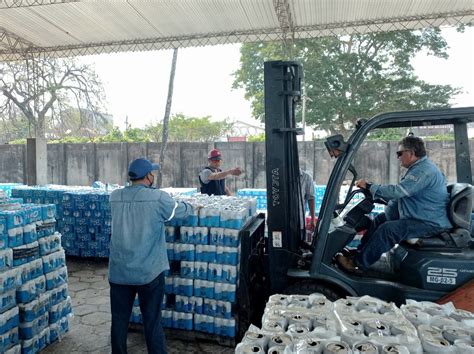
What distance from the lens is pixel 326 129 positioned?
73.6 feet

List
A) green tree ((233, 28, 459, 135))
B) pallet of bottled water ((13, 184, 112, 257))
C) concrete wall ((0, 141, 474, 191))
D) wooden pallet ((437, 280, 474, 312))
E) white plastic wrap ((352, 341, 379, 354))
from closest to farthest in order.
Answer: white plastic wrap ((352, 341, 379, 354)) → wooden pallet ((437, 280, 474, 312)) → pallet of bottled water ((13, 184, 112, 257)) → concrete wall ((0, 141, 474, 191)) → green tree ((233, 28, 459, 135))

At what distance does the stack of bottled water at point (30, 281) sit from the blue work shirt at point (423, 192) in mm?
3697

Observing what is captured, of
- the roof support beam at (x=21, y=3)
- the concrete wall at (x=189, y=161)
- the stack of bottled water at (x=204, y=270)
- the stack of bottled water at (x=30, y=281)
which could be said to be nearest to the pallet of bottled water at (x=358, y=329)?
the stack of bottled water at (x=204, y=270)

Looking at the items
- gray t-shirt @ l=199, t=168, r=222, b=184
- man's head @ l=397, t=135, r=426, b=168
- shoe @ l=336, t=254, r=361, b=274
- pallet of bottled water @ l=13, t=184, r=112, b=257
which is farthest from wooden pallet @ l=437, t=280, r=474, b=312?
pallet of bottled water @ l=13, t=184, r=112, b=257

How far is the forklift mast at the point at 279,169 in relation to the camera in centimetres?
437

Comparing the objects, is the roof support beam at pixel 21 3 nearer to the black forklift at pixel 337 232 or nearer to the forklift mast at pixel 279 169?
the forklift mast at pixel 279 169

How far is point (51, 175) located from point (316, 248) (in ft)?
59.8

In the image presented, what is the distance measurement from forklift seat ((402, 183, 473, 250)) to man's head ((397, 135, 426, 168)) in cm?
48

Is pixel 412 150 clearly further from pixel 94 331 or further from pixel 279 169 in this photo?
pixel 94 331

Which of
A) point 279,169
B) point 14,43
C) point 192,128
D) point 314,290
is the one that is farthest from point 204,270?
point 192,128

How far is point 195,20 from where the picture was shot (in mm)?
9156

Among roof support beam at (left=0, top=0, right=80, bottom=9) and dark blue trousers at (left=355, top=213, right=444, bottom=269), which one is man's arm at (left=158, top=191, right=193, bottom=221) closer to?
dark blue trousers at (left=355, top=213, right=444, bottom=269)

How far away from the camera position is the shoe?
420 cm

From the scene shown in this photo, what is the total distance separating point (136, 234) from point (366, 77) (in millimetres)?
19402
